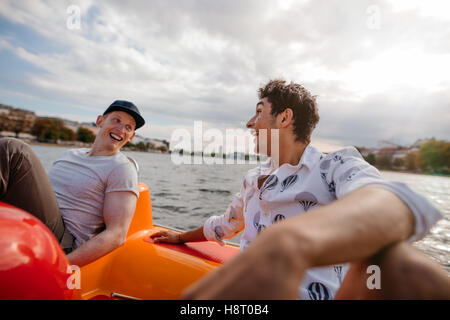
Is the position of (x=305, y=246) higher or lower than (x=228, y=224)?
higher

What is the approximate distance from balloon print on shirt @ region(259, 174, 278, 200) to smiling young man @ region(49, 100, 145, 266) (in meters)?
0.97

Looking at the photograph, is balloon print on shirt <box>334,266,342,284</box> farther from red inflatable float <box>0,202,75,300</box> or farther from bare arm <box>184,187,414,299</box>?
red inflatable float <box>0,202,75,300</box>

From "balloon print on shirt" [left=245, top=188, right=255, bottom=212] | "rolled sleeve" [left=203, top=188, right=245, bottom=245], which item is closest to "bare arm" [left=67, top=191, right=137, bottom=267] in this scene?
"rolled sleeve" [left=203, top=188, right=245, bottom=245]

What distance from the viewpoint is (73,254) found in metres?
1.81

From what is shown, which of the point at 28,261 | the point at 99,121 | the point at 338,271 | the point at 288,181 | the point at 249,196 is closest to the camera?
the point at 28,261

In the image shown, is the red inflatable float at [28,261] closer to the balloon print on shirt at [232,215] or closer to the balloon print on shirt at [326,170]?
the balloon print on shirt at [232,215]

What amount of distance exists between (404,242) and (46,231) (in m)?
1.34

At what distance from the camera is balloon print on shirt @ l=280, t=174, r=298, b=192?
1665 millimetres

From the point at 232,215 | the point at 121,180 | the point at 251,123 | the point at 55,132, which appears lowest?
the point at 232,215

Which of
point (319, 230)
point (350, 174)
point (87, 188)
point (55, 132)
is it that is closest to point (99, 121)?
point (87, 188)

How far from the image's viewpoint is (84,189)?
2.05 metres

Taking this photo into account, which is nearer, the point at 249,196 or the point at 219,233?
the point at 249,196

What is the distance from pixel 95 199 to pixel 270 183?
4.20 feet

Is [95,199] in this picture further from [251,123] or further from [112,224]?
[251,123]
